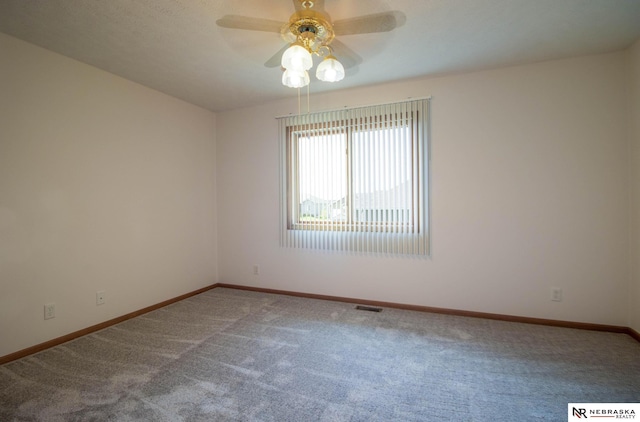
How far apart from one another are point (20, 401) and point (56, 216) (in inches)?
57.3

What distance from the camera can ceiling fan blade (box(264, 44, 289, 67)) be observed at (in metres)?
2.49

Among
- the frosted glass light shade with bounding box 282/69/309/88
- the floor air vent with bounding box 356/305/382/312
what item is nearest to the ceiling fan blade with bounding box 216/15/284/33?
the frosted glass light shade with bounding box 282/69/309/88

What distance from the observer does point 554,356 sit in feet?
7.20

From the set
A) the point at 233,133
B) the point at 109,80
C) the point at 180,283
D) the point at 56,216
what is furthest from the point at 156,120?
the point at 180,283

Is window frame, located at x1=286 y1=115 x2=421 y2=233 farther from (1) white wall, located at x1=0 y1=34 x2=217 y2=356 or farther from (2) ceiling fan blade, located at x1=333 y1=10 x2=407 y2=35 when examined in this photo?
(1) white wall, located at x1=0 y1=34 x2=217 y2=356

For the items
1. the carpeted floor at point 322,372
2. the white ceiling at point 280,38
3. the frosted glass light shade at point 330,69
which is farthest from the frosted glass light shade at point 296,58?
the carpeted floor at point 322,372

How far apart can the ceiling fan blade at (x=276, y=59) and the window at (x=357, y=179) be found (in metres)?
1.03

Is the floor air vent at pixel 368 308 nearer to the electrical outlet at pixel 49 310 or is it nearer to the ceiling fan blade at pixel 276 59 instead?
the ceiling fan blade at pixel 276 59

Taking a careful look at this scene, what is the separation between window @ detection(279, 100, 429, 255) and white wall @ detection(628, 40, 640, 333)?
1.71m

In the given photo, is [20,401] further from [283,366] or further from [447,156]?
[447,156]

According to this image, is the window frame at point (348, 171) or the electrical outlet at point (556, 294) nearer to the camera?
the electrical outlet at point (556, 294)

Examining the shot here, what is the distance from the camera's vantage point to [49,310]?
244 cm

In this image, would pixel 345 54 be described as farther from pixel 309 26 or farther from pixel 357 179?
pixel 357 179

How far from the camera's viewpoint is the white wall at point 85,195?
88.8 inches
